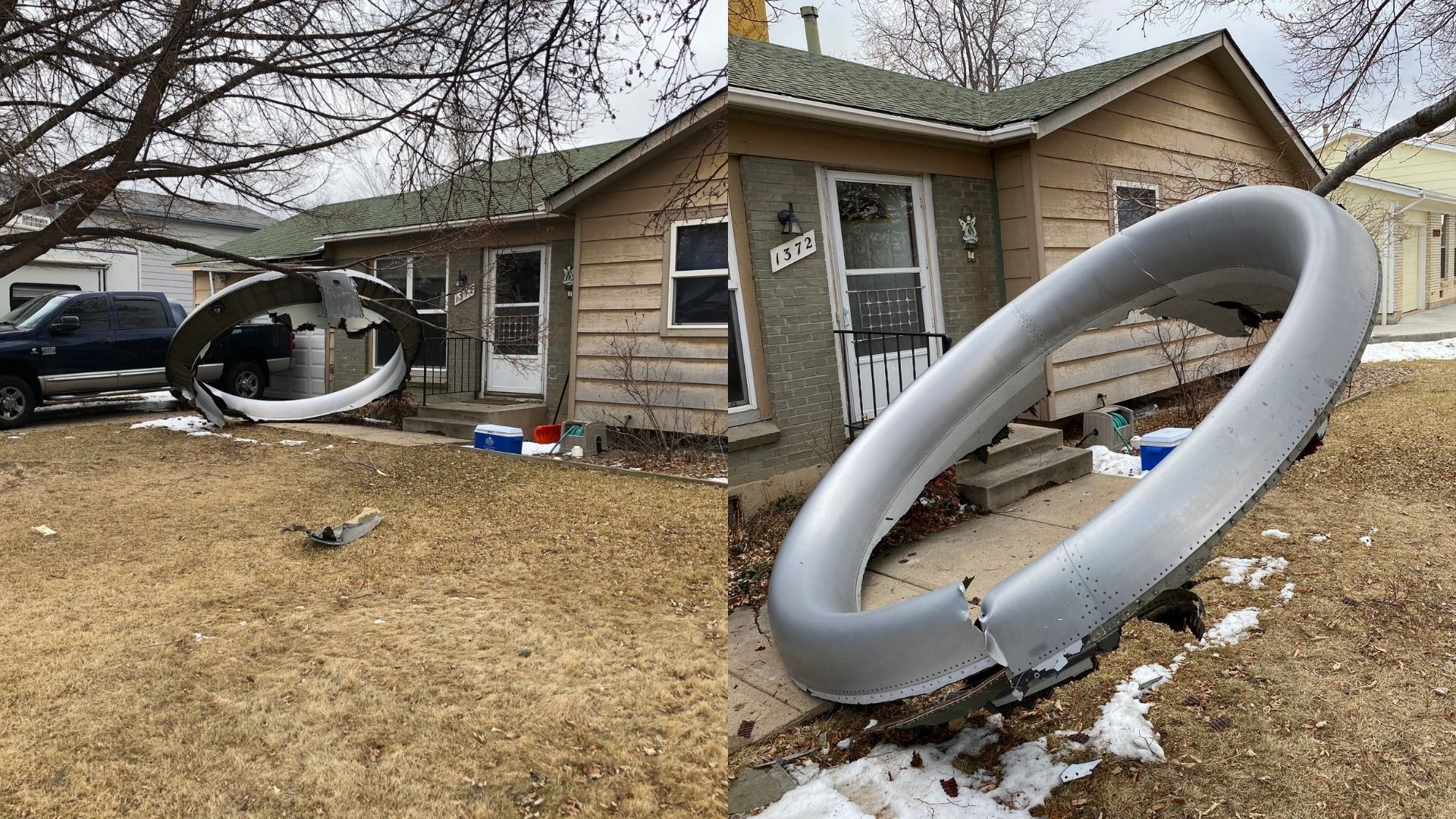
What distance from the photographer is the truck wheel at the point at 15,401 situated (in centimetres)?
991

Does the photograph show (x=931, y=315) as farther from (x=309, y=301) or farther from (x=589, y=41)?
(x=309, y=301)

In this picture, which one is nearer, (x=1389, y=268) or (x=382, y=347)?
(x=1389, y=268)

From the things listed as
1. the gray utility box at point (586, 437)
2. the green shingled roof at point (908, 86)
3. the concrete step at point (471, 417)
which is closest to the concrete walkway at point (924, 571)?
the green shingled roof at point (908, 86)

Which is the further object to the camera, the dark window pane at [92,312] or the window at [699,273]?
the dark window pane at [92,312]

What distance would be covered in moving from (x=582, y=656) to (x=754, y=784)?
3.86ft

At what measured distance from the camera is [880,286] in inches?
165

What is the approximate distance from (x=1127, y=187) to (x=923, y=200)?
183 cm

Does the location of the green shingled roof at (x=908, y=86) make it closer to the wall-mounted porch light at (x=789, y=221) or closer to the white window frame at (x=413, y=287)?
the wall-mounted porch light at (x=789, y=221)

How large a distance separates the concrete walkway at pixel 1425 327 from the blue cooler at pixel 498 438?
697 centimetres

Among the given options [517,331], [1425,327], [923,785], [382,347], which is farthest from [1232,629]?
[382,347]

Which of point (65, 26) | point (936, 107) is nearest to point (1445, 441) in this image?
point (936, 107)

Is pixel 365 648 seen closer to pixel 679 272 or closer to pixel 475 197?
pixel 679 272

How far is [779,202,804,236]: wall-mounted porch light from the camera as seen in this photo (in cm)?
373

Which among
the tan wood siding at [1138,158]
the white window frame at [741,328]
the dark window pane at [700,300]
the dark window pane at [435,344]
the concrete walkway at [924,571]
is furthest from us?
the dark window pane at [435,344]
